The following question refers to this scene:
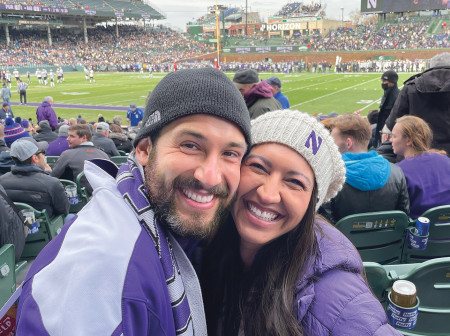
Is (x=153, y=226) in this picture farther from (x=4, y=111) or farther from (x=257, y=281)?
(x=4, y=111)

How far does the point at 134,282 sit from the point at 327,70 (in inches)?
1671

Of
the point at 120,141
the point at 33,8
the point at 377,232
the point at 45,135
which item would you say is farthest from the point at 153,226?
the point at 33,8

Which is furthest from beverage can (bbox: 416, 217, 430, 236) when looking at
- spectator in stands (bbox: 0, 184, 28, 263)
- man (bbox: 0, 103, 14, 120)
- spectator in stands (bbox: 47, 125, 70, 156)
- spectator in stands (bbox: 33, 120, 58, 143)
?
man (bbox: 0, 103, 14, 120)

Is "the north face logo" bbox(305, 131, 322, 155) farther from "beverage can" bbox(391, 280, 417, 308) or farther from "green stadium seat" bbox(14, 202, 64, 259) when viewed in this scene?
"green stadium seat" bbox(14, 202, 64, 259)

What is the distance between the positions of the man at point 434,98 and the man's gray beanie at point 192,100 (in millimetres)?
3913

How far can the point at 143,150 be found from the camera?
1423 millimetres

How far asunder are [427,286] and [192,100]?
1726 mm

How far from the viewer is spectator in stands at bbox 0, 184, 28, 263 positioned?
312 centimetres

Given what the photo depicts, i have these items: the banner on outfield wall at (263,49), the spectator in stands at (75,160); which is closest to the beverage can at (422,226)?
the spectator in stands at (75,160)

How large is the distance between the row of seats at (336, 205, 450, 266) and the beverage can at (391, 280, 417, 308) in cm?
118

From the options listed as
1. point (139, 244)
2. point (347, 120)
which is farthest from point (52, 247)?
point (347, 120)

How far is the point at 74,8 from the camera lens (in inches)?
2376

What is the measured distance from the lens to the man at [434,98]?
437cm

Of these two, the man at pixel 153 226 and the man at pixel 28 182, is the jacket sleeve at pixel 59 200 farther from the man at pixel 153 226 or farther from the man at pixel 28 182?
the man at pixel 153 226
